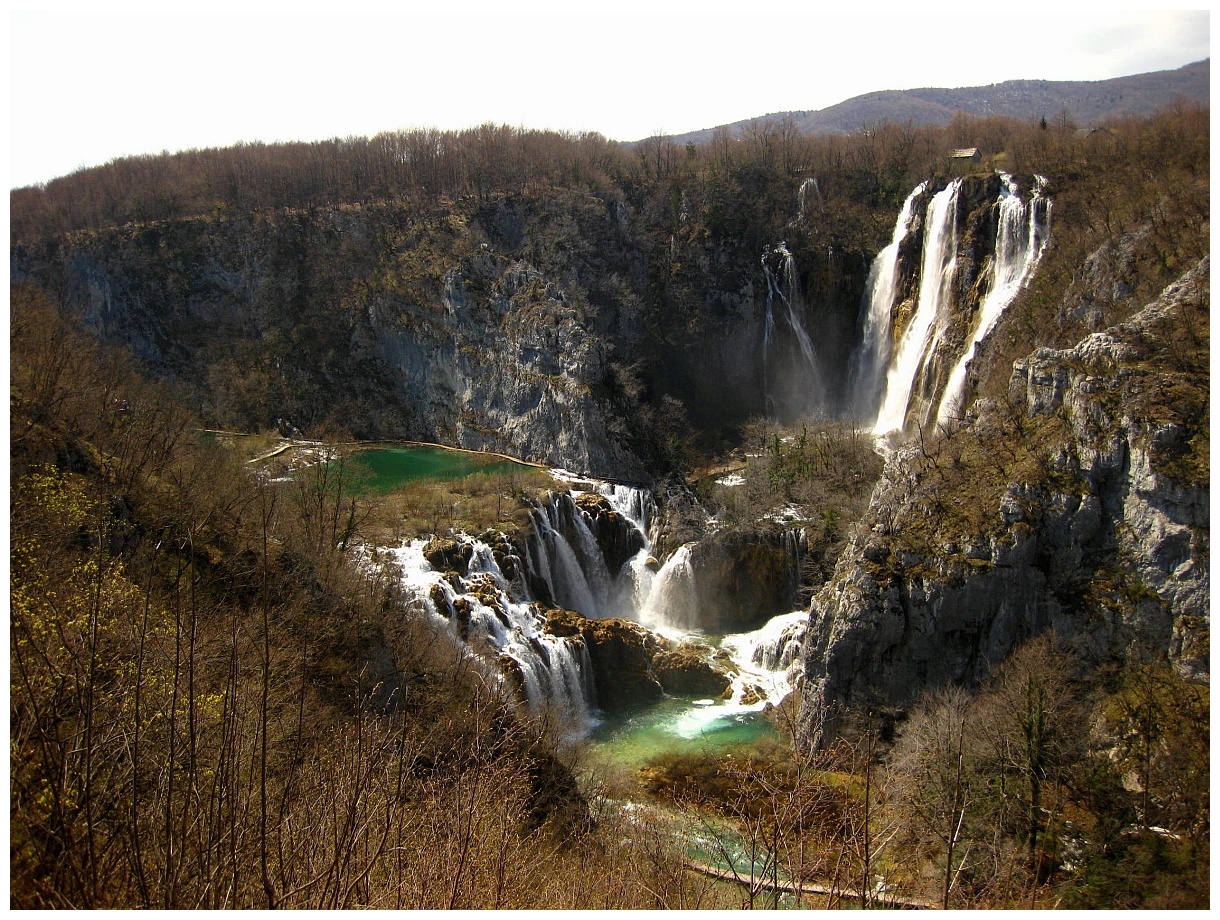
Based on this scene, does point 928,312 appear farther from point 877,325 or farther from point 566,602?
point 566,602

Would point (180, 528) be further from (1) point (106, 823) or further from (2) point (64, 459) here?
(1) point (106, 823)

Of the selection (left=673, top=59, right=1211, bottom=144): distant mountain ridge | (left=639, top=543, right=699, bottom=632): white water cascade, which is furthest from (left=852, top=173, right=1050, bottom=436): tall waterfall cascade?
(left=639, top=543, right=699, bottom=632): white water cascade

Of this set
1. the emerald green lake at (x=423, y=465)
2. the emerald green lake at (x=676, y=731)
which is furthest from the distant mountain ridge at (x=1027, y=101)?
the emerald green lake at (x=423, y=465)

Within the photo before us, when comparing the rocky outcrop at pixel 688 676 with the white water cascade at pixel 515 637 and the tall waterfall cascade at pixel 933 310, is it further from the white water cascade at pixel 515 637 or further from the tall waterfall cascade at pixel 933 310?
the tall waterfall cascade at pixel 933 310

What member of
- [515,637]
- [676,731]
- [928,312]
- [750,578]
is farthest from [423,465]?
A: [928,312]

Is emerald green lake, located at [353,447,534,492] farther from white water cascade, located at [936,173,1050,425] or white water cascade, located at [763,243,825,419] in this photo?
white water cascade, located at [936,173,1050,425]

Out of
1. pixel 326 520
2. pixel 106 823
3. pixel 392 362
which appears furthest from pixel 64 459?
pixel 392 362
